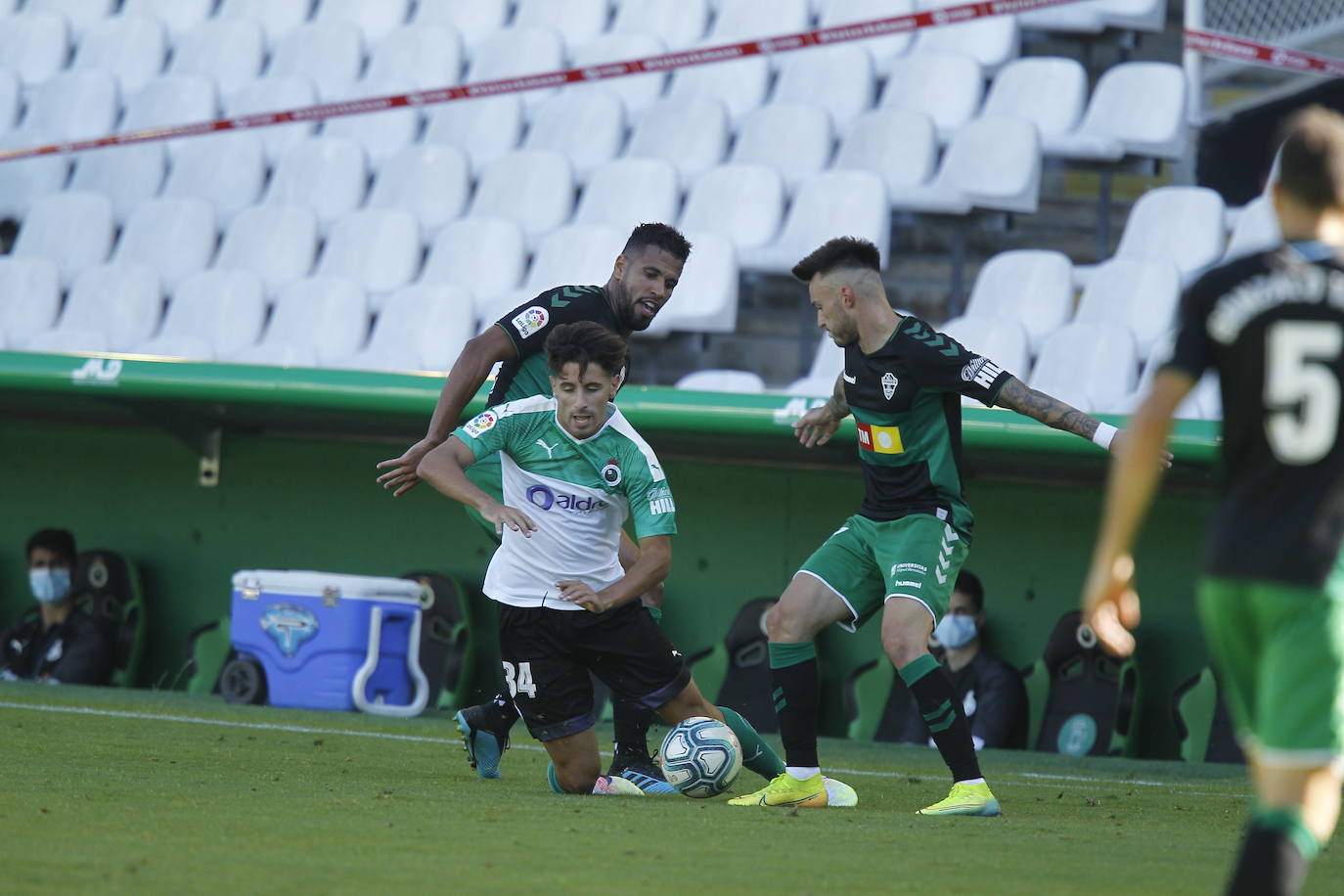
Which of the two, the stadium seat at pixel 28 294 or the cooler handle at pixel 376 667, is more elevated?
the stadium seat at pixel 28 294

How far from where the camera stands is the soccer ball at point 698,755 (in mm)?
5285

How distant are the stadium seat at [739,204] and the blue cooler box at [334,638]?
2.73m

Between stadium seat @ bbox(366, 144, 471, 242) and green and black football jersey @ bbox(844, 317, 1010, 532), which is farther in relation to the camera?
stadium seat @ bbox(366, 144, 471, 242)

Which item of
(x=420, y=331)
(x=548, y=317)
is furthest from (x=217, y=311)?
(x=548, y=317)

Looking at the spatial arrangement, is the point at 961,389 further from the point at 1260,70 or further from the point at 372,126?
the point at 372,126

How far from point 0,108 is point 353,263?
4119 millimetres

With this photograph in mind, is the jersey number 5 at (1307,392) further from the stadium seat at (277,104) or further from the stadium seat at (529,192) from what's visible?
the stadium seat at (277,104)

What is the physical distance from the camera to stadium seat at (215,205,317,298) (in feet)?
35.8

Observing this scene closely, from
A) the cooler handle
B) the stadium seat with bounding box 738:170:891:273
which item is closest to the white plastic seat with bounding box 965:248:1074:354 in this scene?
the stadium seat with bounding box 738:170:891:273

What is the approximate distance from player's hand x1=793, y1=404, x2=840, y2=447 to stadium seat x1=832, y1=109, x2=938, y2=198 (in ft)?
13.2

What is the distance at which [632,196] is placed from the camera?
1039 cm

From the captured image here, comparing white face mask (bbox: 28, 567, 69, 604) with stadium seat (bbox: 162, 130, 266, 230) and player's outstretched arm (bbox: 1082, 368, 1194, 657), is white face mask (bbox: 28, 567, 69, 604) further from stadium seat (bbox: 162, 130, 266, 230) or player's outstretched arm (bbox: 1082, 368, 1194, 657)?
player's outstretched arm (bbox: 1082, 368, 1194, 657)

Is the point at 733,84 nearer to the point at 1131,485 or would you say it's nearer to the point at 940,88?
the point at 940,88

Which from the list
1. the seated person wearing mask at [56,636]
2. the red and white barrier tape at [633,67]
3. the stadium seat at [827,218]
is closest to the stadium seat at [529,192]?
the red and white barrier tape at [633,67]
